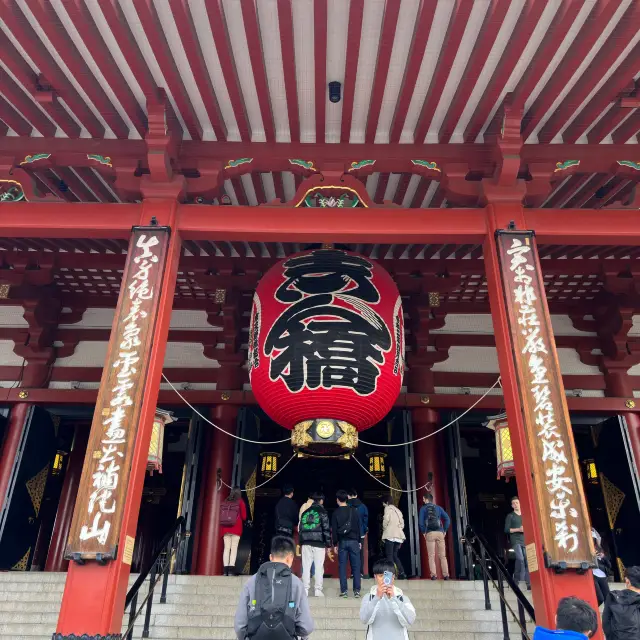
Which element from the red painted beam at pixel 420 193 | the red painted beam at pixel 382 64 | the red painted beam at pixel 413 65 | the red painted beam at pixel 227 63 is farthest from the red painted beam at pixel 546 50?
the red painted beam at pixel 227 63

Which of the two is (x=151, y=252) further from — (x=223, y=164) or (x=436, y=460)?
(x=436, y=460)

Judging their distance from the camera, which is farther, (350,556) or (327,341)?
(350,556)

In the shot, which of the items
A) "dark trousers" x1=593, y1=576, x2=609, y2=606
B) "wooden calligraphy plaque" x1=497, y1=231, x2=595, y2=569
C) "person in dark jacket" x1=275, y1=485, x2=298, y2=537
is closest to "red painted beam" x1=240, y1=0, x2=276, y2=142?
"wooden calligraphy plaque" x1=497, y1=231, x2=595, y2=569

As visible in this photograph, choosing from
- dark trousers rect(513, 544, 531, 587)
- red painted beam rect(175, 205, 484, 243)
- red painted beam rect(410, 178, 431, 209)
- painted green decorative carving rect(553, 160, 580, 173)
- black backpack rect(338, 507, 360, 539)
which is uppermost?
red painted beam rect(410, 178, 431, 209)

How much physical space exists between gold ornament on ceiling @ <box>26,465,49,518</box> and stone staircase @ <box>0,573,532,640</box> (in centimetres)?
221

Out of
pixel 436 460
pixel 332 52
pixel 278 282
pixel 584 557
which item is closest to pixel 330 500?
pixel 436 460

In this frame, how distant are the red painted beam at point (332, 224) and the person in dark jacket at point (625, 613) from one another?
3229 mm

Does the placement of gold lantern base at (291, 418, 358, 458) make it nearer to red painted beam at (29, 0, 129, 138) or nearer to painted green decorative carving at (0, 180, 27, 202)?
red painted beam at (29, 0, 129, 138)

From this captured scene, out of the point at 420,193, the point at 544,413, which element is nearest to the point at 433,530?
the point at 544,413

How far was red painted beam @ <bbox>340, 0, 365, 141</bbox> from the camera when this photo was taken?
452 centimetres

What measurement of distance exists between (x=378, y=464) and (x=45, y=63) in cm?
828

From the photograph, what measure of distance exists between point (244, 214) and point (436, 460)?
5.24 meters

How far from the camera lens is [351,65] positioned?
4.99 meters

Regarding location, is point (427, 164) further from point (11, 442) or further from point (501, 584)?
point (11, 442)
